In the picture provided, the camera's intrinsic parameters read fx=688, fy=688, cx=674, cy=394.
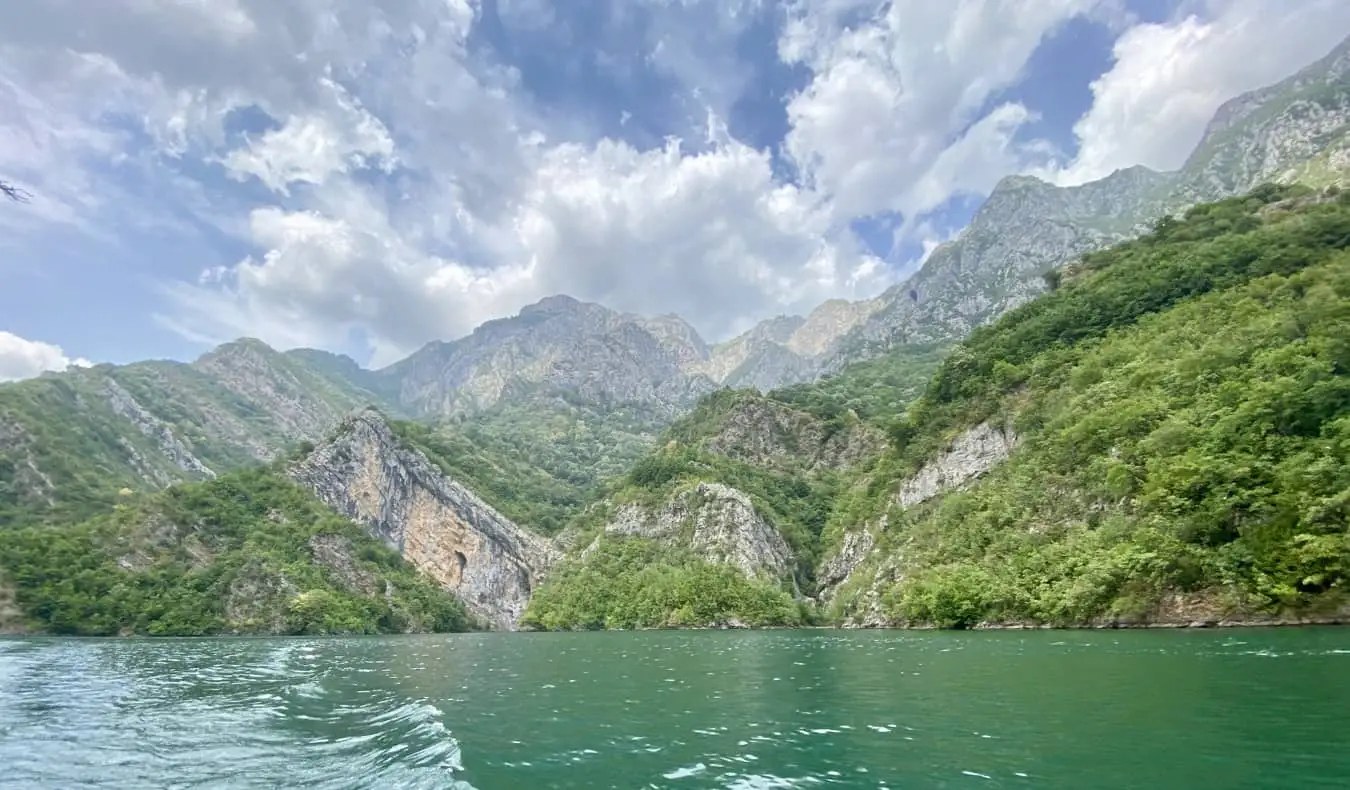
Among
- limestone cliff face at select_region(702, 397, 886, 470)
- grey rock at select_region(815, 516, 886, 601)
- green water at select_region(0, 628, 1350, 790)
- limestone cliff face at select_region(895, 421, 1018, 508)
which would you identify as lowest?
green water at select_region(0, 628, 1350, 790)

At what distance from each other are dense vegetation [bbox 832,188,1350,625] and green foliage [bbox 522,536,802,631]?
19463mm

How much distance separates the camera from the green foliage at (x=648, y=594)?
374ft

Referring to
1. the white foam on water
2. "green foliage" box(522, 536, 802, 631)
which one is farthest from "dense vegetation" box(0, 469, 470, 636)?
the white foam on water

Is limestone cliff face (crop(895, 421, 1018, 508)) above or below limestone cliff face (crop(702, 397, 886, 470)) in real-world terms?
below

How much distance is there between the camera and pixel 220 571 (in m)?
130

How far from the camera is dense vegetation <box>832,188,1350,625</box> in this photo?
43.9 meters

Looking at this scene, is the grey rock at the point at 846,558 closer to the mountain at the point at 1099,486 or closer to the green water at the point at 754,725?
the mountain at the point at 1099,486

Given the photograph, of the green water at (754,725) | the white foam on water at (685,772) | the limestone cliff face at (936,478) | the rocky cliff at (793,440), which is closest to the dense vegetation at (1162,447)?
the limestone cliff face at (936,478)

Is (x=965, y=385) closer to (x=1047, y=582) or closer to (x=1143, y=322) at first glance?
(x=1143, y=322)

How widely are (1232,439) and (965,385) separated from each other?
190ft

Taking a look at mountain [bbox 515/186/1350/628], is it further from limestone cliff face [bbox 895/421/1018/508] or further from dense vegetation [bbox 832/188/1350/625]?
limestone cliff face [bbox 895/421/1018/508]

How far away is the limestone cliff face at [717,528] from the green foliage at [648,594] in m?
3.30

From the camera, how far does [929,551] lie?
83250mm

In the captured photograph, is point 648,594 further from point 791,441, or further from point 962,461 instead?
point 791,441
